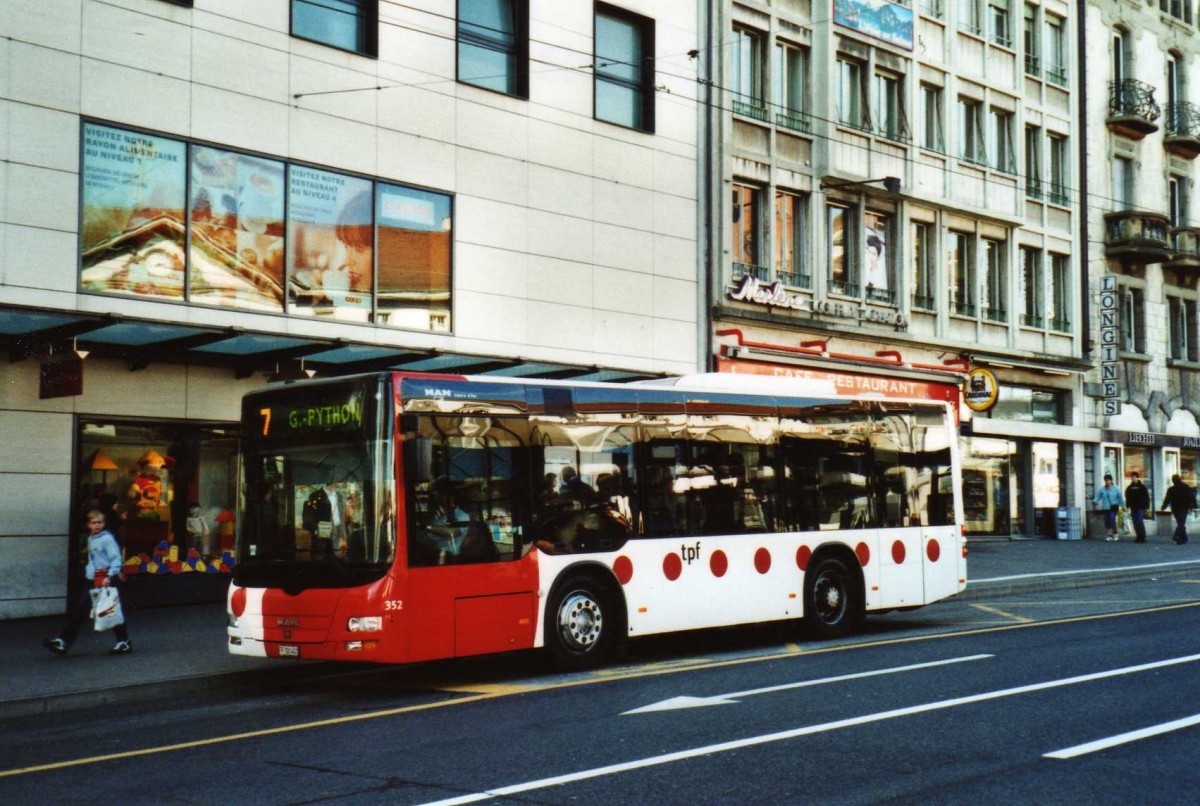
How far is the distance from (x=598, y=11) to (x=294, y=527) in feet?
50.2

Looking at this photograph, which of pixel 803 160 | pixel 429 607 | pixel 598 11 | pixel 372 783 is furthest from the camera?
pixel 803 160

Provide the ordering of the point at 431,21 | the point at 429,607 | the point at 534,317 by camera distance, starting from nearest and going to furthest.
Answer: the point at 429,607, the point at 431,21, the point at 534,317

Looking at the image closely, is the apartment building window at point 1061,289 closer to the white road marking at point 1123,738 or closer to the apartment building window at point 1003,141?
the apartment building window at point 1003,141

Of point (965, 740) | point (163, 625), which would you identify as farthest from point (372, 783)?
point (163, 625)

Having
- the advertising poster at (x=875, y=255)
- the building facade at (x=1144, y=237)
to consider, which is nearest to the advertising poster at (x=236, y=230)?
the advertising poster at (x=875, y=255)

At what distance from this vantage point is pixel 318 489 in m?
11.9

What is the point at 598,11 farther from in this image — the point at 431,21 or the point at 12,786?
the point at 12,786

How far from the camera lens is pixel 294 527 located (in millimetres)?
12039

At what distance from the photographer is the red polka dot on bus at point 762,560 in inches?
579

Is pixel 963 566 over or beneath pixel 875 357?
beneath

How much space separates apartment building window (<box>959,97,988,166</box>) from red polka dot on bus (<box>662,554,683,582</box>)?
2338 centimetres

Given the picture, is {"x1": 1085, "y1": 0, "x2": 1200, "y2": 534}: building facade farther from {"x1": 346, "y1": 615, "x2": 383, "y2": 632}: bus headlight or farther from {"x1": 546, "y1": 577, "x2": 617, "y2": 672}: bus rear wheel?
{"x1": 346, "y1": 615, "x2": 383, "y2": 632}: bus headlight

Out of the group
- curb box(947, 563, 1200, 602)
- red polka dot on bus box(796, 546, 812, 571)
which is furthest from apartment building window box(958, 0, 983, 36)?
red polka dot on bus box(796, 546, 812, 571)

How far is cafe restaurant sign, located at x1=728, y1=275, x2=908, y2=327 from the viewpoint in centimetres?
2717
